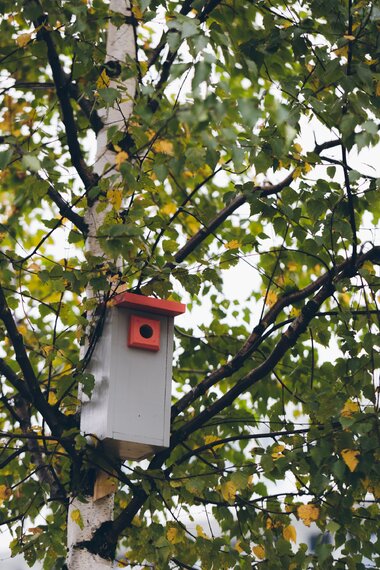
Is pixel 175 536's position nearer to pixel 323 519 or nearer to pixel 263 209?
pixel 323 519

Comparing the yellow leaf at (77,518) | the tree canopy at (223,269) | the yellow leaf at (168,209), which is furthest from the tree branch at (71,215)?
the yellow leaf at (168,209)

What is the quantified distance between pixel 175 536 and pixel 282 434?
23.5 inches

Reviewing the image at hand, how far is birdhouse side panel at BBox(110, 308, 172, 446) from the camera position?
379cm

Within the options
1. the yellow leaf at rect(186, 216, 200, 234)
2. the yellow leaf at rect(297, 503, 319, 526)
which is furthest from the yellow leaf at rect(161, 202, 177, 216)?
the yellow leaf at rect(297, 503, 319, 526)

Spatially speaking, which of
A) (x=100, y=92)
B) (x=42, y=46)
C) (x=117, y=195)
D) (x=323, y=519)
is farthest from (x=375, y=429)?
(x=42, y=46)

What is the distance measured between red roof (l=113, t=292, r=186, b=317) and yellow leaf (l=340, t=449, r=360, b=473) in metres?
0.97

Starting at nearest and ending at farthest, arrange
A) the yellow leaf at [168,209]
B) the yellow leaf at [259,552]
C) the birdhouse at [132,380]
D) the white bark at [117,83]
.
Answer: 1. the birdhouse at [132,380]
2. the yellow leaf at [259,552]
3. the white bark at [117,83]
4. the yellow leaf at [168,209]

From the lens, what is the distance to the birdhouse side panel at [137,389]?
3785mm

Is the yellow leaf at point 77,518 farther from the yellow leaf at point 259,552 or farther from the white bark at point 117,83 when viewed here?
the white bark at point 117,83

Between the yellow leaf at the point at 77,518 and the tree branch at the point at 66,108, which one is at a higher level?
the tree branch at the point at 66,108

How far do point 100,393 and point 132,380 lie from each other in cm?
13

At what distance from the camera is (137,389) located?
3.87 metres

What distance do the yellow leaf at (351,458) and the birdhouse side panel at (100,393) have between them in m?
0.93

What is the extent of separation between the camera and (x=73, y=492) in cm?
377
